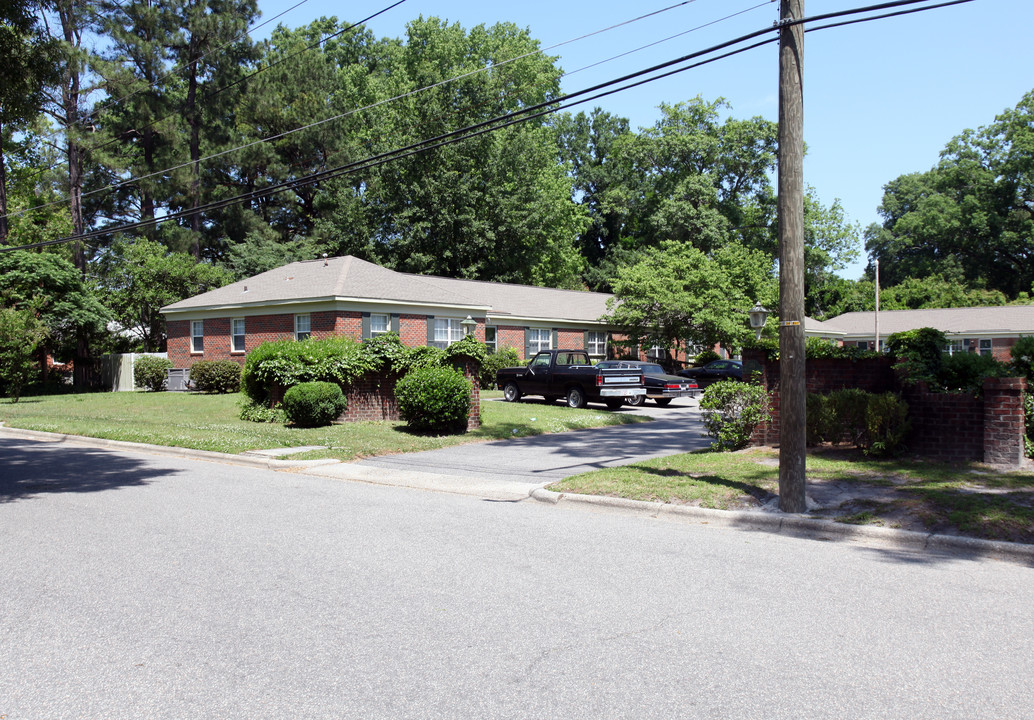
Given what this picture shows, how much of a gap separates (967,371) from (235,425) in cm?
1523

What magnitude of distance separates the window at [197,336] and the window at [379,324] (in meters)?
8.88

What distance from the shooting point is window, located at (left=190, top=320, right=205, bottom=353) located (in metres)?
33.1

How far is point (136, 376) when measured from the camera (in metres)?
34.2

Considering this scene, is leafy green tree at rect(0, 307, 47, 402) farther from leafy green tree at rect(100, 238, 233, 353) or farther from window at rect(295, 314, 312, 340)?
window at rect(295, 314, 312, 340)

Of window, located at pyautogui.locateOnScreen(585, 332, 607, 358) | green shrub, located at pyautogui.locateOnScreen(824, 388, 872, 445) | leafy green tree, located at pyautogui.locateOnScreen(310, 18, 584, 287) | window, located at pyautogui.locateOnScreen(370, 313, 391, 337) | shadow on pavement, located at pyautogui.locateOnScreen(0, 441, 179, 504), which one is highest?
leafy green tree, located at pyautogui.locateOnScreen(310, 18, 584, 287)

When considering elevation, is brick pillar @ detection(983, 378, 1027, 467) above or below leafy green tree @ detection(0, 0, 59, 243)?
below

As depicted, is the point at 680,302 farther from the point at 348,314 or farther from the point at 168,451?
the point at 168,451

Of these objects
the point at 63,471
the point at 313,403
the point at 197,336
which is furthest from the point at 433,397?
the point at 197,336

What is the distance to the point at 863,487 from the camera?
9555mm

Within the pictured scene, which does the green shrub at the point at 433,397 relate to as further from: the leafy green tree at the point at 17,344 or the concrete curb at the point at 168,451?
the leafy green tree at the point at 17,344

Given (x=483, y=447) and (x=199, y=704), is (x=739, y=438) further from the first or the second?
(x=199, y=704)

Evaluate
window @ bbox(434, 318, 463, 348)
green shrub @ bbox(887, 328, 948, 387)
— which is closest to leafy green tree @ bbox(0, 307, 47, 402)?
window @ bbox(434, 318, 463, 348)

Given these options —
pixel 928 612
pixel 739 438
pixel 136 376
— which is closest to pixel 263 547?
pixel 928 612

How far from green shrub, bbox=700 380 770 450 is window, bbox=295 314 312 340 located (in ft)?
62.7
